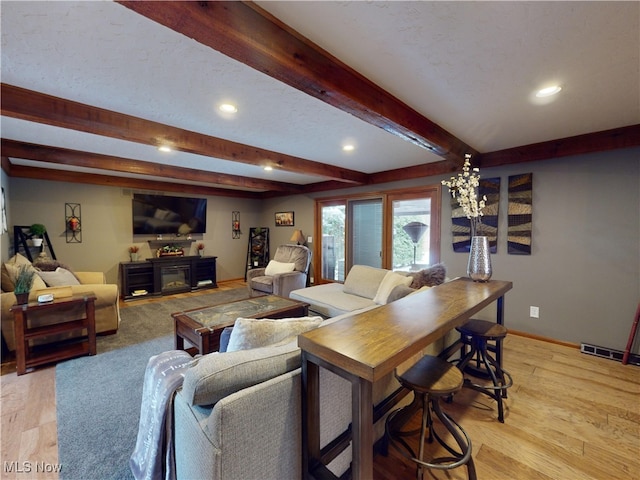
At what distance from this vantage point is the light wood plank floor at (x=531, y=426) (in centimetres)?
151

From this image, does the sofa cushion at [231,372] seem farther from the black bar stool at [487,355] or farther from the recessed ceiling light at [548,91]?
the recessed ceiling light at [548,91]

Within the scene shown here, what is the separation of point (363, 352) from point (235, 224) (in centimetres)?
646

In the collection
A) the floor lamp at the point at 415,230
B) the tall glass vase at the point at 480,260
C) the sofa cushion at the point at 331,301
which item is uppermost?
the floor lamp at the point at 415,230

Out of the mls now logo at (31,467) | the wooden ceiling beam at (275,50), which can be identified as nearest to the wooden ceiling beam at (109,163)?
the mls now logo at (31,467)

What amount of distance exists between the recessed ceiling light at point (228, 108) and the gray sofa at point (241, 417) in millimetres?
1898

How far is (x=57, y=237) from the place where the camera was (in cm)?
467

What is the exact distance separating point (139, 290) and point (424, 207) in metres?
5.40

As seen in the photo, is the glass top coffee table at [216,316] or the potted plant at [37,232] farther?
the potted plant at [37,232]

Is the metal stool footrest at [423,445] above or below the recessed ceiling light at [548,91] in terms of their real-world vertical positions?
below

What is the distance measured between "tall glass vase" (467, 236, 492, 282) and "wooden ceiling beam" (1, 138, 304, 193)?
420cm

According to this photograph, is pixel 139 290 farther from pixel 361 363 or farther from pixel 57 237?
pixel 361 363

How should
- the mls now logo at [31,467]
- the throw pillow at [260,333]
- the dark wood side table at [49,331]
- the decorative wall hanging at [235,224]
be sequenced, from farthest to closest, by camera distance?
1. the decorative wall hanging at [235,224]
2. the dark wood side table at [49,331]
3. the mls now logo at [31,467]
4. the throw pillow at [260,333]

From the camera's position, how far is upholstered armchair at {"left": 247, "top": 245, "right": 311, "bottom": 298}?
4.41m

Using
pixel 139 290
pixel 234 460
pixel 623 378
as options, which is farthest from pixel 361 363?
pixel 139 290
